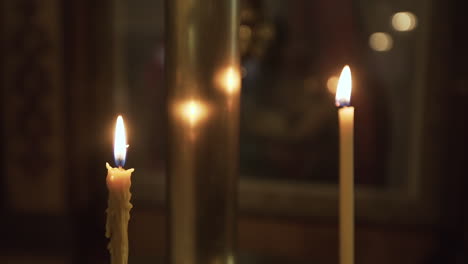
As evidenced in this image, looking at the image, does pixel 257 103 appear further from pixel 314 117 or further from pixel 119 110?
pixel 119 110

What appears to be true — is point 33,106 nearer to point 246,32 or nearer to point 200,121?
point 246,32

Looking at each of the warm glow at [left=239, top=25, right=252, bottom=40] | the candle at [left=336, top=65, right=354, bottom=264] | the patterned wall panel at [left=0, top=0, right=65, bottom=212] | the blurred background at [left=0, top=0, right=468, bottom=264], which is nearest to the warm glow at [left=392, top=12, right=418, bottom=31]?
the blurred background at [left=0, top=0, right=468, bottom=264]

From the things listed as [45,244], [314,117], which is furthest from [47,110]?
[314,117]

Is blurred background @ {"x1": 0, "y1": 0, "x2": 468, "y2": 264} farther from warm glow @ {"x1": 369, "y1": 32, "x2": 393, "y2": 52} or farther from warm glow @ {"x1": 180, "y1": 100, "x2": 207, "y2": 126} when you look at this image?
warm glow @ {"x1": 180, "y1": 100, "x2": 207, "y2": 126}

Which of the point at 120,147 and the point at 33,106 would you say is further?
the point at 33,106

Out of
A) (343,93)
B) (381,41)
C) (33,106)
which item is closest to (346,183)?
(343,93)

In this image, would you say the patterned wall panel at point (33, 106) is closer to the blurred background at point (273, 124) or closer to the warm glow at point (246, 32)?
the blurred background at point (273, 124)

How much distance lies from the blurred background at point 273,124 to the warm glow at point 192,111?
806 mm

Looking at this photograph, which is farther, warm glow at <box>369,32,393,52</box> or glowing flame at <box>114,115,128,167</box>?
warm glow at <box>369,32,393,52</box>

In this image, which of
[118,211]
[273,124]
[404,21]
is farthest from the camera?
[273,124]

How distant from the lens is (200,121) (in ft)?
0.93

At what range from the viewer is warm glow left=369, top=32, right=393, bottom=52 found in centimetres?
111

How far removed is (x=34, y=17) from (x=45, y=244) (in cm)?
56

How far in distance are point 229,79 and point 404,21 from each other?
901 mm
